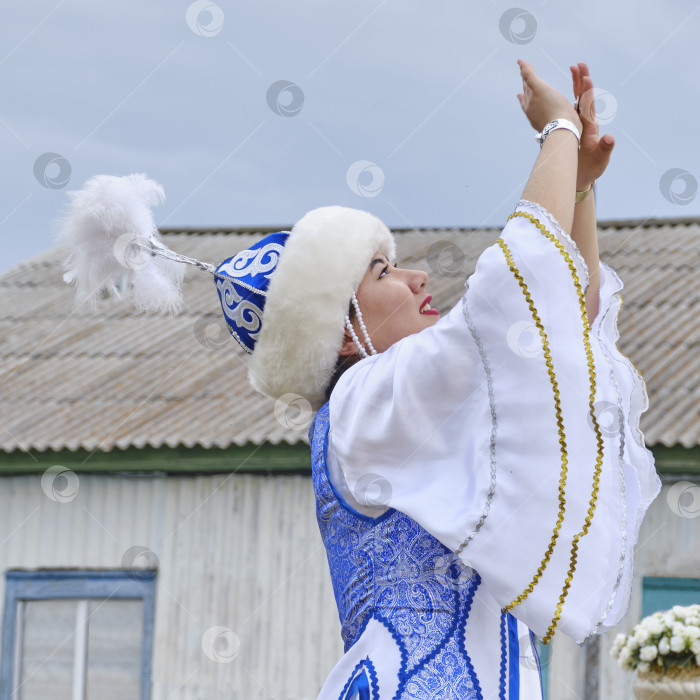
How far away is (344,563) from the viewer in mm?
2281

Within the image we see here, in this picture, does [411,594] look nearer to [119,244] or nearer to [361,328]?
[361,328]

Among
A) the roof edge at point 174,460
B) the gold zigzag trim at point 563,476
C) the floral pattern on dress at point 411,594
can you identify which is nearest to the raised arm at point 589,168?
the gold zigzag trim at point 563,476

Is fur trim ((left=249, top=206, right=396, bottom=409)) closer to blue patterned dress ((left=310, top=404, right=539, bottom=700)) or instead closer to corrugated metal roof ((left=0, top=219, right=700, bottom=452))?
blue patterned dress ((left=310, top=404, right=539, bottom=700))

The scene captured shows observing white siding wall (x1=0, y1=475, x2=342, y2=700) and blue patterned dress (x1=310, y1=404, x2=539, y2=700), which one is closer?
blue patterned dress (x1=310, y1=404, x2=539, y2=700)

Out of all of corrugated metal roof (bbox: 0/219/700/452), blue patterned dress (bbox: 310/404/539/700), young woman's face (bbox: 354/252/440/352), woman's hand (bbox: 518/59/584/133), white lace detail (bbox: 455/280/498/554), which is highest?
corrugated metal roof (bbox: 0/219/700/452)

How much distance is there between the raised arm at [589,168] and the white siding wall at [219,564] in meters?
5.54

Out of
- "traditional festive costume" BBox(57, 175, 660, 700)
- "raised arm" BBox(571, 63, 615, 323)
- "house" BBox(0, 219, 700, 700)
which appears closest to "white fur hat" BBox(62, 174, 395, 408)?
"traditional festive costume" BBox(57, 175, 660, 700)

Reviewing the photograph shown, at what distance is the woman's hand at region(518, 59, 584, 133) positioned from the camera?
86.1 inches

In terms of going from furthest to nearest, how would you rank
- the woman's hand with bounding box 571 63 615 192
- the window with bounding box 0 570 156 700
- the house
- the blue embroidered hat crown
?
the window with bounding box 0 570 156 700, the house, the blue embroidered hat crown, the woman's hand with bounding box 571 63 615 192

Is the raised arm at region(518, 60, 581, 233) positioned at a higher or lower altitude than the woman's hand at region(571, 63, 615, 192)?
lower

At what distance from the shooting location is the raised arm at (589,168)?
2268 millimetres

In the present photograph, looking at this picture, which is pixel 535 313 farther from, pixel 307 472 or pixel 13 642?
pixel 13 642

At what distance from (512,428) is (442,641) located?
0.41m

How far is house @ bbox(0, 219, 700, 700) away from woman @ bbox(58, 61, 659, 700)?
5017 mm
